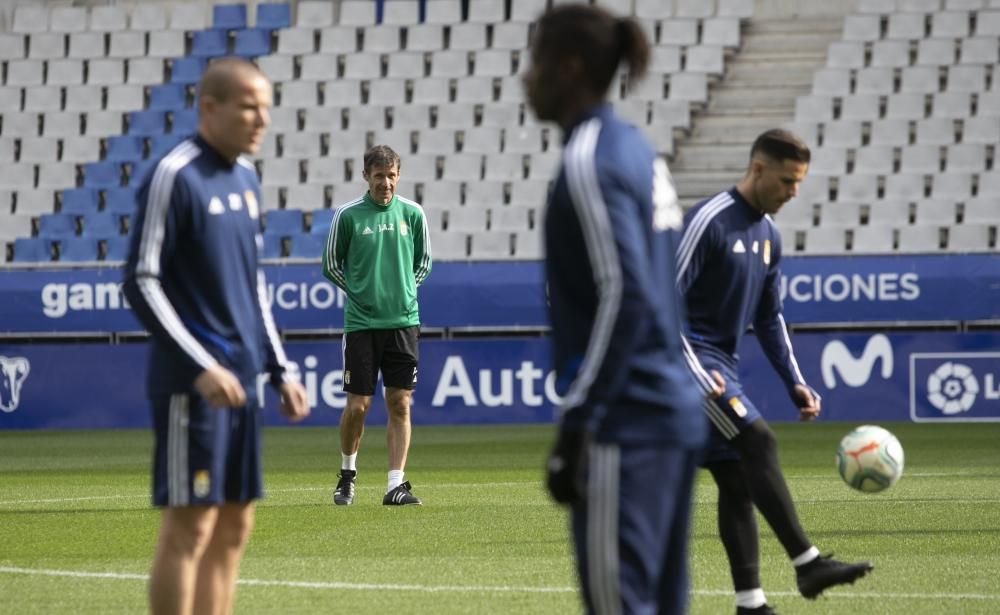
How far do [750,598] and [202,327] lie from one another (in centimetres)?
249

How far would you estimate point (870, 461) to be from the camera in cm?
768

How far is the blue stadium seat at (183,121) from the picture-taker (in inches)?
1005

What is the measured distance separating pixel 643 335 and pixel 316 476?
9.99 m

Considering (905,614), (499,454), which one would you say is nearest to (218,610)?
(905,614)

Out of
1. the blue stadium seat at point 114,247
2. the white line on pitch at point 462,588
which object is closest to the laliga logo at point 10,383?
the blue stadium seat at point 114,247

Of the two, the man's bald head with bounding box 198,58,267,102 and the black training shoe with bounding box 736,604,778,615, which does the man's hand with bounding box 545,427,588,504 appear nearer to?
the man's bald head with bounding box 198,58,267,102

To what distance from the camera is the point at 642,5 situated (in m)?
25.7

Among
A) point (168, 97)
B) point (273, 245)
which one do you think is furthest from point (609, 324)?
point (168, 97)

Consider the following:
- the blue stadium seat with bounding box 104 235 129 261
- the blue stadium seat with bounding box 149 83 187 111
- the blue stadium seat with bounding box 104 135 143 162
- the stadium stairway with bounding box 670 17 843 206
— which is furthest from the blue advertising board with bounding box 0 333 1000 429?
the blue stadium seat with bounding box 149 83 187 111

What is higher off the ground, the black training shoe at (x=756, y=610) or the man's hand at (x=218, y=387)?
the man's hand at (x=218, y=387)

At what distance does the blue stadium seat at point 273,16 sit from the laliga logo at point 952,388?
13.2m

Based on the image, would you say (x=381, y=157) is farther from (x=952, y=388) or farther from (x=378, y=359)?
(x=952, y=388)

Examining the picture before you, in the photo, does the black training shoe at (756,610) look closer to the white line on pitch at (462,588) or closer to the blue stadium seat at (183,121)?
the white line on pitch at (462,588)

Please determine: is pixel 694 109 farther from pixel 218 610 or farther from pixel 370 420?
pixel 218 610
